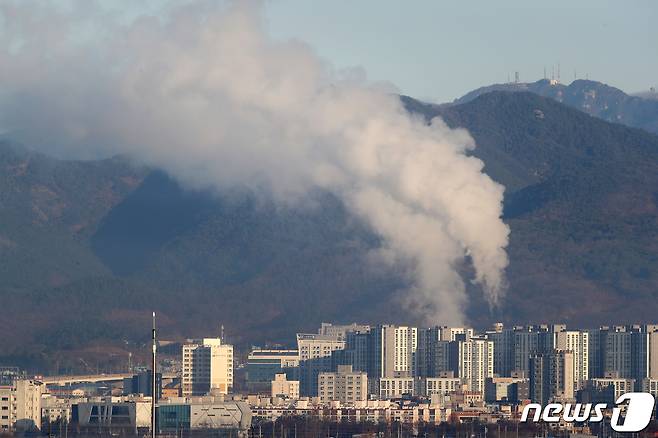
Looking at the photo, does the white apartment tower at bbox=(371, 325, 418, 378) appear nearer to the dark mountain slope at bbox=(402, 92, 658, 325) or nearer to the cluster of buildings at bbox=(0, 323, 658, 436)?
the cluster of buildings at bbox=(0, 323, 658, 436)

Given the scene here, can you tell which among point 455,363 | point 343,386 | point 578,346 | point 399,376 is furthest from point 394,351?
point 343,386

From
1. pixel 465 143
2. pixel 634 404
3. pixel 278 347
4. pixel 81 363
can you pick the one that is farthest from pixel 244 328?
pixel 634 404

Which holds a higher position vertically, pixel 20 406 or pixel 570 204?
Answer: pixel 570 204

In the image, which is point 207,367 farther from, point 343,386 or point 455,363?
point 455,363

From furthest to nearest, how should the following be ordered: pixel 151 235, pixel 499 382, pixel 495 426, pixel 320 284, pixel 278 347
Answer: pixel 151 235 < pixel 320 284 < pixel 278 347 < pixel 499 382 < pixel 495 426

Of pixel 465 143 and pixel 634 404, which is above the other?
pixel 465 143

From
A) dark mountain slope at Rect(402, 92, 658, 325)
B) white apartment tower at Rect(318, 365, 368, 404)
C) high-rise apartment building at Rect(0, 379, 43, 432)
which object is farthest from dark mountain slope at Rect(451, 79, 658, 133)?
high-rise apartment building at Rect(0, 379, 43, 432)

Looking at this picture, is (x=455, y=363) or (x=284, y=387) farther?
A: (x=455, y=363)

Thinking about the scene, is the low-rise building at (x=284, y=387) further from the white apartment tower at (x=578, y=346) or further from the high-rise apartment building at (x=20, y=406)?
the high-rise apartment building at (x=20, y=406)

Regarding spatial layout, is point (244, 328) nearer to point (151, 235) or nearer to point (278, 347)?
point (278, 347)
